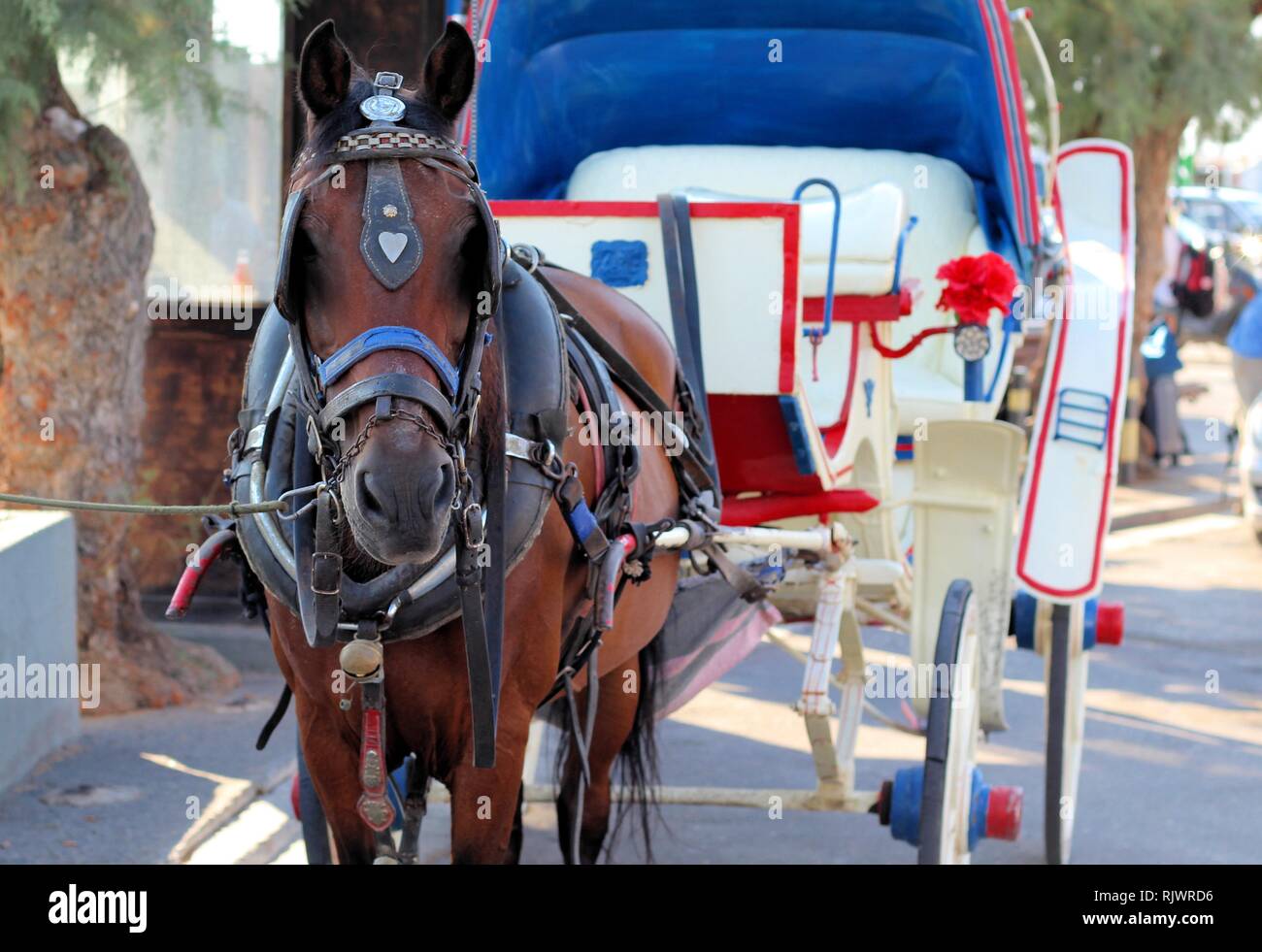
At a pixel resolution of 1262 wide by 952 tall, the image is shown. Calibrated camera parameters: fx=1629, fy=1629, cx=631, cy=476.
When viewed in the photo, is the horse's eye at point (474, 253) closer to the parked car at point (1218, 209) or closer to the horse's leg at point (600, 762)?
the horse's leg at point (600, 762)

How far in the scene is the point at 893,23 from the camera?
5.55 m

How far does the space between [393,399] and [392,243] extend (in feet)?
0.77

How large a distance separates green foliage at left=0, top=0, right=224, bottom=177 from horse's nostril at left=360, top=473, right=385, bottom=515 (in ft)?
13.7

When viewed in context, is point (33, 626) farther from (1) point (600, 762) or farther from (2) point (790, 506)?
(2) point (790, 506)

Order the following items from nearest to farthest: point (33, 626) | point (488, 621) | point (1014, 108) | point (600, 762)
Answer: point (488, 621) → point (600, 762) → point (1014, 108) → point (33, 626)

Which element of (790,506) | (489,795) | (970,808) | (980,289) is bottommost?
(970,808)

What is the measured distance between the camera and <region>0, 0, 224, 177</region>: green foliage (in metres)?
5.97

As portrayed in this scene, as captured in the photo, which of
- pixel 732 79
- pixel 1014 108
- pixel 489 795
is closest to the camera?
pixel 489 795

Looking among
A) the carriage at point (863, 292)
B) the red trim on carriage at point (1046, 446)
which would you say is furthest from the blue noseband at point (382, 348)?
the red trim on carriage at point (1046, 446)

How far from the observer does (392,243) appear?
2.32 meters

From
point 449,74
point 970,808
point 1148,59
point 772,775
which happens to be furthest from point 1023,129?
point 1148,59
